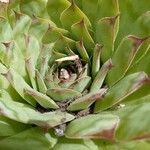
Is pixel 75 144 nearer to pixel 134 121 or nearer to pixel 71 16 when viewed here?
pixel 134 121

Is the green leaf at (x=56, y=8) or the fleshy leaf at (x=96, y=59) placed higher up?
the green leaf at (x=56, y=8)

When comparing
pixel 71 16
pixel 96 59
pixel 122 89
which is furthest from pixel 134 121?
pixel 71 16

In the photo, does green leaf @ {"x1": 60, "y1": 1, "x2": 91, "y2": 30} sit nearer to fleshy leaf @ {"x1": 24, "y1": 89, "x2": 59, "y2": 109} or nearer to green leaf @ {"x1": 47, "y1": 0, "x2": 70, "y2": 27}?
green leaf @ {"x1": 47, "y1": 0, "x2": 70, "y2": 27}

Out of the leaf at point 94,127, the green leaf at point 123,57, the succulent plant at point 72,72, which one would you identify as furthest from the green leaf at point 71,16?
the leaf at point 94,127

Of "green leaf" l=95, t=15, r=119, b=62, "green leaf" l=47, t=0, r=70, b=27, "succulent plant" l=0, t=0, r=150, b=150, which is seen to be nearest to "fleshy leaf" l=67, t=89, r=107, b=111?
"succulent plant" l=0, t=0, r=150, b=150

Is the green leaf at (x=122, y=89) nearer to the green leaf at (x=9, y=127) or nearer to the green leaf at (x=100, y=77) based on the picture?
the green leaf at (x=100, y=77)

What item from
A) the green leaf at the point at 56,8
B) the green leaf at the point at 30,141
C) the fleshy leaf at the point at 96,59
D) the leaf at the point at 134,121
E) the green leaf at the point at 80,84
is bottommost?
the green leaf at the point at 30,141

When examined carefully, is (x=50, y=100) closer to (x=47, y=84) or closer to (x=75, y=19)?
(x=47, y=84)

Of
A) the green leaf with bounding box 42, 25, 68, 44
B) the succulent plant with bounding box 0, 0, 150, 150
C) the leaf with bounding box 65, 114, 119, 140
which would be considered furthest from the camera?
the green leaf with bounding box 42, 25, 68, 44
